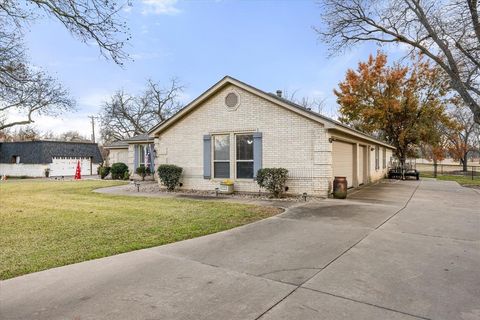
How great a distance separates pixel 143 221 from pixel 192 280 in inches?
157

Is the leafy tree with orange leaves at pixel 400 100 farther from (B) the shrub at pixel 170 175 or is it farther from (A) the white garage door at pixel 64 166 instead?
(A) the white garage door at pixel 64 166

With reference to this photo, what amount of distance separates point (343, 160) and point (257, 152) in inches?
171

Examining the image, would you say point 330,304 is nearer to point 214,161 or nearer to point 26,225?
point 26,225

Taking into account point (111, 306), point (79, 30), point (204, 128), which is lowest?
point (111, 306)

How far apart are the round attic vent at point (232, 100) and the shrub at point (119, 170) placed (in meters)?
12.8

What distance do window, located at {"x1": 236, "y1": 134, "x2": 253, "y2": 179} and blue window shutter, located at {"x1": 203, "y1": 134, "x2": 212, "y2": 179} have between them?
125 centimetres

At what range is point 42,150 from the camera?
1220 inches

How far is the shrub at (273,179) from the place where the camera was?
11156 millimetres

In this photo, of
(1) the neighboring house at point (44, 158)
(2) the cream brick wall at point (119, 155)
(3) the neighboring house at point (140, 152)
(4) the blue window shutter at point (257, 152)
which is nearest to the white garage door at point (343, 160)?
(4) the blue window shutter at point (257, 152)

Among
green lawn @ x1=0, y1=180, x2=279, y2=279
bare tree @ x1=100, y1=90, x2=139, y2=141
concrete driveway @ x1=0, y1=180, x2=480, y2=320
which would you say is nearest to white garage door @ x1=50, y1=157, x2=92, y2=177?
bare tree @ x1=100, y1=90, x2=139, y2=141

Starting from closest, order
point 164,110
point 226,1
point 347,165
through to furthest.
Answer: point 226,1, point 347,165, point 164,110

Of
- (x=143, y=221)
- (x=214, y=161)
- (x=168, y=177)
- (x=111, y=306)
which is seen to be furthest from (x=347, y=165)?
(x=111, y=306)

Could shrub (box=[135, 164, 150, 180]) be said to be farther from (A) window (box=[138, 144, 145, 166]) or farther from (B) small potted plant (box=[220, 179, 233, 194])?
(B) small potted plant (box=[220, 179, 233, 194])

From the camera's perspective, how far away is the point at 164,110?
40.3m
